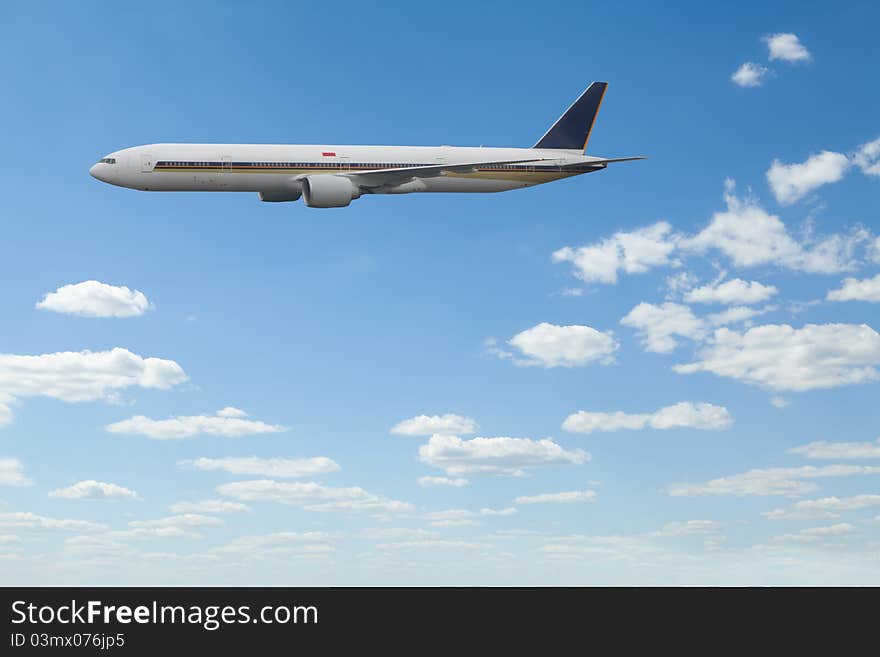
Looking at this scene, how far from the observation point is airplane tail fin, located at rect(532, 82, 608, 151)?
79.9 meters

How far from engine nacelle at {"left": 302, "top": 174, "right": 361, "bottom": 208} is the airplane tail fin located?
21.7 meters

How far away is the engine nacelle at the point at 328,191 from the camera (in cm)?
6325

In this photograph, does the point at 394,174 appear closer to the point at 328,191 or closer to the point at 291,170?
the point at 328,191

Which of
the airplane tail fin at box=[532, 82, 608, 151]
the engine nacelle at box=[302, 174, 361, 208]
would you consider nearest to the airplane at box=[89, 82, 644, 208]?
the engine nacelle at box=[302, 174, 361, 208]

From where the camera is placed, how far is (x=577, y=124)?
8050 cm

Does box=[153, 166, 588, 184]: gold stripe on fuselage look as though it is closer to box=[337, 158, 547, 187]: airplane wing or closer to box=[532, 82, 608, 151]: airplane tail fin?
box=[337, 158, 547, 187]: airplane wing

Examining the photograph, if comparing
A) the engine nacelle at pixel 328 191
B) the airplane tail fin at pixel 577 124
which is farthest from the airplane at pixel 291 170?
the airplane tail fin at pixel 577 124

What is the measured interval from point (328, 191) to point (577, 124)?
1034 inches

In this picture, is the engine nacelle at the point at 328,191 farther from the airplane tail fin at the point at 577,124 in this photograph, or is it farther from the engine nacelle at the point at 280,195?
the airplane tail fin at the point at 577,124

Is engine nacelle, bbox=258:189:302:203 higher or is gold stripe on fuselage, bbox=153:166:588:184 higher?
gold stripe on fuselage, bbox=153:166:588:184

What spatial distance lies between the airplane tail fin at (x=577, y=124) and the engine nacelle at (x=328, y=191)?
2171 cm
